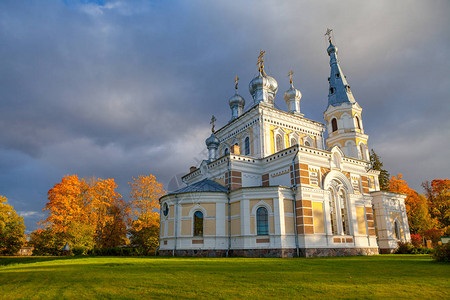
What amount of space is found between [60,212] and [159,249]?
12909 millimetres

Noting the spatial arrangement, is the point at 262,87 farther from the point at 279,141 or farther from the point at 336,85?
the point at 336,85

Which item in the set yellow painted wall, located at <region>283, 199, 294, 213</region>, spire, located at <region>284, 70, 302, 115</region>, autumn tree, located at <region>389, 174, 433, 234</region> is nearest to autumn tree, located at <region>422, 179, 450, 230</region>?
autumn tree, located at <region>389, 174, 433, 234</region>

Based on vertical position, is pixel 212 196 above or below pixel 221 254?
above

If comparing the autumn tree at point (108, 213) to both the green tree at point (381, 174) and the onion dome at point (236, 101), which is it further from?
the green tree at point (381, 174)

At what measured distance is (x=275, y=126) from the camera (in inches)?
1145

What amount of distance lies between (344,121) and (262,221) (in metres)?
16.8

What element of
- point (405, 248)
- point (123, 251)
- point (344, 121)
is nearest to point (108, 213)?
point (123, 251)

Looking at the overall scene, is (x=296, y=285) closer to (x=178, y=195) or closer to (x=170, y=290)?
(x=170, y=290)

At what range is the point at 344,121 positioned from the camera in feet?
105

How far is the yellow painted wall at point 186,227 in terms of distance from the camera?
21.5 metres

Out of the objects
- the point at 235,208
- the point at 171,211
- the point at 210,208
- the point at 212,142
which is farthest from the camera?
the point at 212,142

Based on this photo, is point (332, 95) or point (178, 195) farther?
point (332, 95)

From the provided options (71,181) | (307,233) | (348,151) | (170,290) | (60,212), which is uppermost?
(348,151)

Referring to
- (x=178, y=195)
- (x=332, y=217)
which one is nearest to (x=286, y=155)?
(x=332, y=217)
